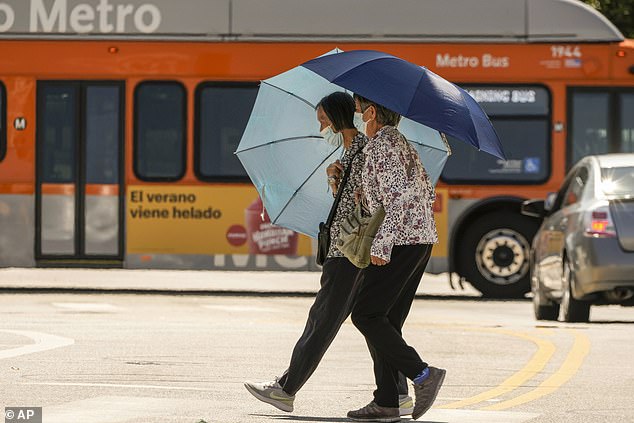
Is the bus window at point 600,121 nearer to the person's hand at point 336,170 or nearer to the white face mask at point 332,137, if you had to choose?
the white face mask at point 332,137

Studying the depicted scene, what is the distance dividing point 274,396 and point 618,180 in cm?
785

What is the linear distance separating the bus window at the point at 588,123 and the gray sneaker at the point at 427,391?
13.3 meters

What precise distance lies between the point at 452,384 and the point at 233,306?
332 inches

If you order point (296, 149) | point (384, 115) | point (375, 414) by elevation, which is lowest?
point (375, 414)

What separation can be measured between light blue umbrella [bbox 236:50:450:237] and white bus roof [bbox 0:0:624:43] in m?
11.9

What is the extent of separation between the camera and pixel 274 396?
8.50 meters

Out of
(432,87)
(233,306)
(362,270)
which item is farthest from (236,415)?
(233,306)

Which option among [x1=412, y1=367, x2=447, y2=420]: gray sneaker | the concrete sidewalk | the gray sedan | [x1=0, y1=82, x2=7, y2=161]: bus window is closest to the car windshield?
the gray sedan

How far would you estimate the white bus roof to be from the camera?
846 inches

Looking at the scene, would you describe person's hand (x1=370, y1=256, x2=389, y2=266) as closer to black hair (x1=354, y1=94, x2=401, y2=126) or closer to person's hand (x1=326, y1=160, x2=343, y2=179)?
person's hand (x1=326, y1=160, x2=343, y2=179)

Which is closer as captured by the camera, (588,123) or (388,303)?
(388,303)

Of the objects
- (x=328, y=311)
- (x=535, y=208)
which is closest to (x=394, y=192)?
(x=328, y=311)

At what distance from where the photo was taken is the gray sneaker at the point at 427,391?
834cm

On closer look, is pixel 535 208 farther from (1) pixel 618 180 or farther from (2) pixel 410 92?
(2) pixel 410 92
